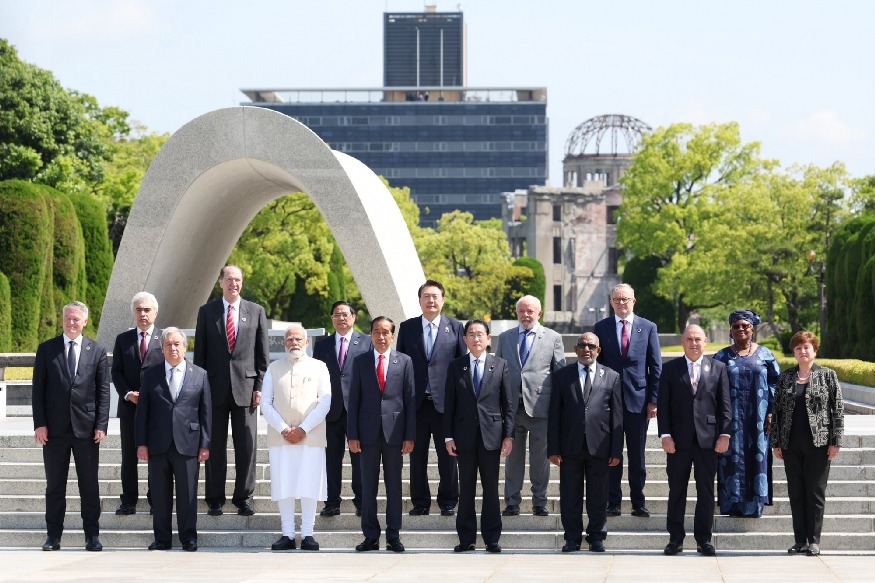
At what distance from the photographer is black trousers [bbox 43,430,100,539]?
392 inches

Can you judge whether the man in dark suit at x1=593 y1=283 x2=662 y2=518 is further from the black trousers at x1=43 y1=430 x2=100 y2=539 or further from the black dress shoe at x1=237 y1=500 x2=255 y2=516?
the black trousers at x1=43 y1=430 x2=100 y2=539

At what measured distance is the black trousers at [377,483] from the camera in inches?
384

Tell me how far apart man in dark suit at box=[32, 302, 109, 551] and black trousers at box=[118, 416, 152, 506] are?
1.27ft

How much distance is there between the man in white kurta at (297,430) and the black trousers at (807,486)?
11.3ft

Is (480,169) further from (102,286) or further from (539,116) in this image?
(102,286)

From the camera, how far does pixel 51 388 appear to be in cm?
1002

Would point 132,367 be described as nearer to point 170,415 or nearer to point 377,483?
point 170,415

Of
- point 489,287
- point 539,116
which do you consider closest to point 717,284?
point 489,287

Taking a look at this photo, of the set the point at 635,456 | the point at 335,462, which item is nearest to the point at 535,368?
the point at 635,456

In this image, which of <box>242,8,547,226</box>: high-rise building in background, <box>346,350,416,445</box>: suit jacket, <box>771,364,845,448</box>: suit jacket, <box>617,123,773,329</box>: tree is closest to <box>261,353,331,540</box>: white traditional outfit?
<box>346,350,416,445</box>: suit jacket

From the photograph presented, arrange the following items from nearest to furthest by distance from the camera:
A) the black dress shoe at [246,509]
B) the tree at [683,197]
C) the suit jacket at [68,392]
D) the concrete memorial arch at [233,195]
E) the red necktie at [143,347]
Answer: the suit jacket at [68,392]
the black dress shoe at [246,509]
the red necktie at [143,347]
the concrete memorial arch at [233,195]
the tree at [683,197]

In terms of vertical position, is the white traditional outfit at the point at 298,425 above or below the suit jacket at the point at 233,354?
below

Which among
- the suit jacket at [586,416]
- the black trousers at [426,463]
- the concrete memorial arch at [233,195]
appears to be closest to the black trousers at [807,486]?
the suit jacket at [586,416]

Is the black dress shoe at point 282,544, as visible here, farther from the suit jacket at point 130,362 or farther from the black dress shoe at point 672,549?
the black dress shoe at point 672,549
